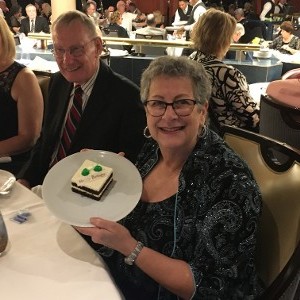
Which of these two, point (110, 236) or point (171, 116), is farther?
point (171, 116)

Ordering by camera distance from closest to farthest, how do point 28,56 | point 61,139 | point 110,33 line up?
point 61,139 → point 28,56 → point 110,33

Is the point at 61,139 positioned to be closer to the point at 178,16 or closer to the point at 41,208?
the point at 41,208

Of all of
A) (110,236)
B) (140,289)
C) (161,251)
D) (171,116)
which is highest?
(171,116)

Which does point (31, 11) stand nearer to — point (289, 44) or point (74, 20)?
point (289, 44)

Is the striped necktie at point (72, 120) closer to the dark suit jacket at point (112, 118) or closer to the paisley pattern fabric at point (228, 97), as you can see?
the dark suit jacket at point (112, 118)

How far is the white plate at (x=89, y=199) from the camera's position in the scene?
116 cm

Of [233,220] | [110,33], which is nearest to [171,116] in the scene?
[233,220]

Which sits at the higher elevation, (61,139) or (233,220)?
(233,220)

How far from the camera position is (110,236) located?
3.60 feet

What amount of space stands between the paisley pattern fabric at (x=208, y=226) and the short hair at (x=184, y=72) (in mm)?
126

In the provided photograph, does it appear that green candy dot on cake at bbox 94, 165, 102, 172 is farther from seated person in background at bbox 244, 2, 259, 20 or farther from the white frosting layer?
seated person in background at bbox 244, 2, 259, 20

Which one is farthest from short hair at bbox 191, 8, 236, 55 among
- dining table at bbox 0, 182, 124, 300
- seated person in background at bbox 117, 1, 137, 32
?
seated person in background at bbox 117, 1, 137, 32

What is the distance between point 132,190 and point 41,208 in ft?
1.05

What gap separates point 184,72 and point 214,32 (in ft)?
5.38
